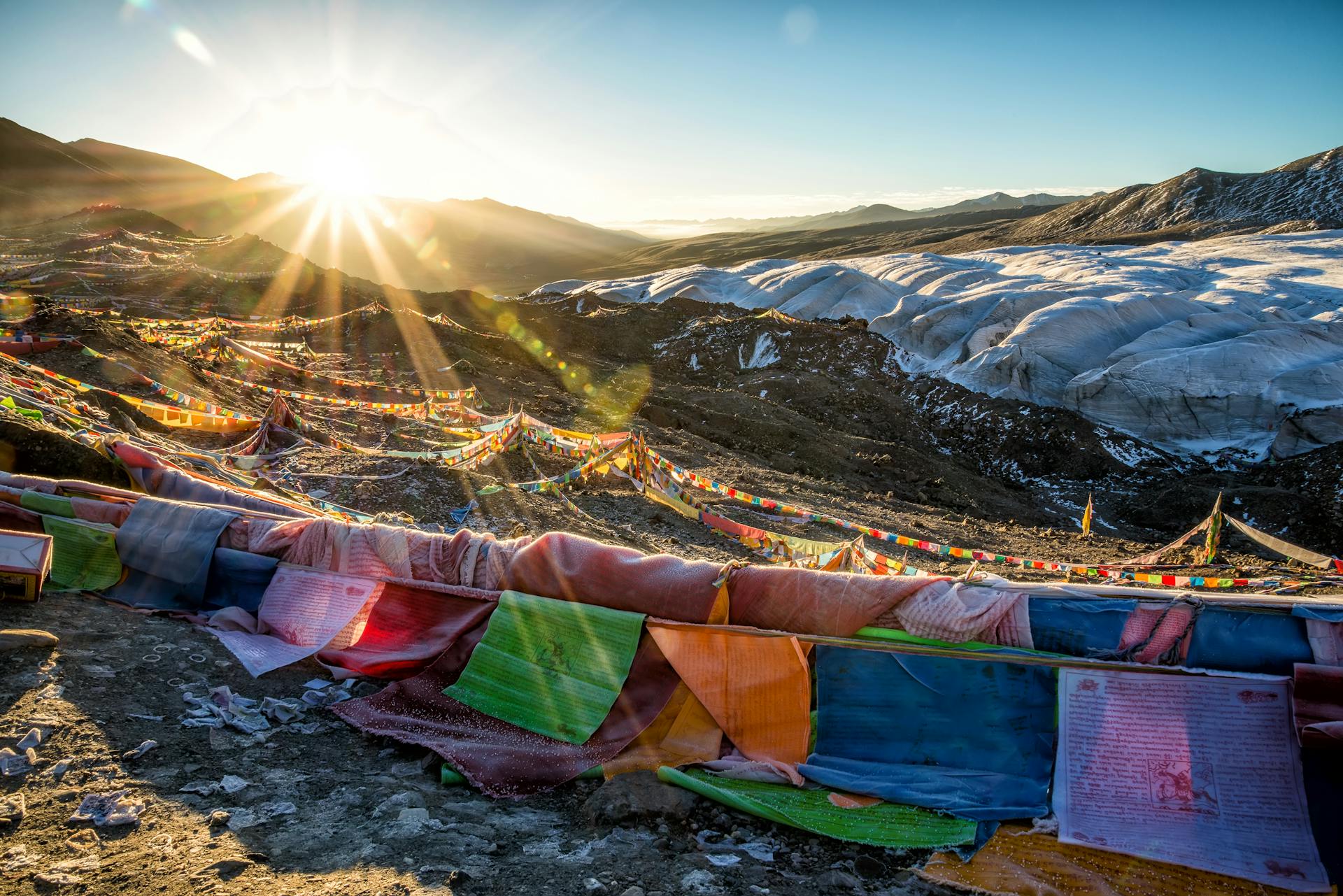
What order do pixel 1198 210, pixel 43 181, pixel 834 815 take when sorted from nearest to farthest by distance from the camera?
pixel 834 815 < pixel 1198 210 < pixel 43 181

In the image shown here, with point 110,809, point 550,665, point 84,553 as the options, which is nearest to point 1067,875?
point 550,665

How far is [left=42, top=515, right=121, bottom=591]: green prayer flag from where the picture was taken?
15.8 ft

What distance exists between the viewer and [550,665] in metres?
3.96

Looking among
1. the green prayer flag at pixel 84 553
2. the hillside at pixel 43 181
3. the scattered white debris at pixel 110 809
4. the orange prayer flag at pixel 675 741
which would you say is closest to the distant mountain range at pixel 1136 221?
the hillside at pixel 43 181

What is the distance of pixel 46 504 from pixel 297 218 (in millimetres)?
107065

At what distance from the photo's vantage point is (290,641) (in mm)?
4523

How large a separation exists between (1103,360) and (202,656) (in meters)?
22.0

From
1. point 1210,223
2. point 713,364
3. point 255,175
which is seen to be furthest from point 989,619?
point 255,175

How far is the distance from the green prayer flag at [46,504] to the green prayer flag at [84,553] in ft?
0.22

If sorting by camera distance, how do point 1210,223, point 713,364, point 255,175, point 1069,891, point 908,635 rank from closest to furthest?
1. point 1069,891
2. point 908,635
3. point 713,364
4. point 1210,223
5. point 255,175

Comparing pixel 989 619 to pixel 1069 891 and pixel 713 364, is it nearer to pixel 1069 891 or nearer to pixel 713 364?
pixel 1069 891

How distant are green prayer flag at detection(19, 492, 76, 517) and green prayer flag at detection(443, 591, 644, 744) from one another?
301cm

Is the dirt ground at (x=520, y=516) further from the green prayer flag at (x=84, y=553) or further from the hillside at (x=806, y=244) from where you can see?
the hillside at (x=806, y=244)

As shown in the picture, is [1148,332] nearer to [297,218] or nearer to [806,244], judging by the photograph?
[806,244]
